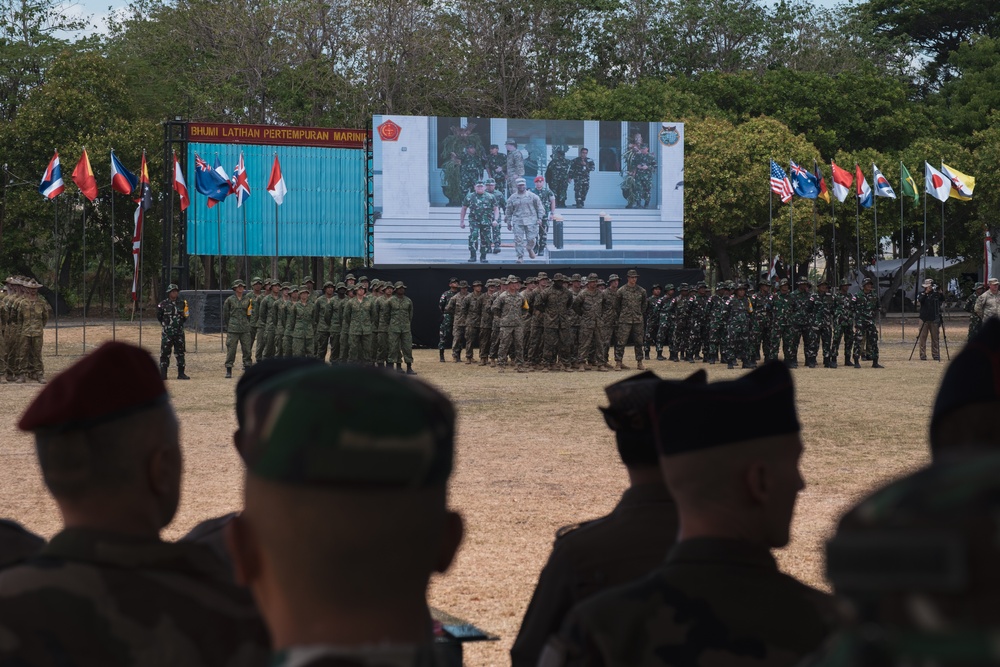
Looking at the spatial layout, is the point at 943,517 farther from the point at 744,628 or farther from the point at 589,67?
the point at 589,67

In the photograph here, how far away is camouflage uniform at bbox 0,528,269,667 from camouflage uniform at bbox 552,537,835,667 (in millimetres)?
514

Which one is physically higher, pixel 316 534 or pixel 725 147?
pixel 725 147

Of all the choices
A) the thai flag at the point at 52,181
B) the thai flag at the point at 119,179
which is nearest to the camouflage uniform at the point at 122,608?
the thai flag at the point at 52,181

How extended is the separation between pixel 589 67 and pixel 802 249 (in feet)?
38.9

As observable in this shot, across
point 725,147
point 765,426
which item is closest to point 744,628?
point 765,426

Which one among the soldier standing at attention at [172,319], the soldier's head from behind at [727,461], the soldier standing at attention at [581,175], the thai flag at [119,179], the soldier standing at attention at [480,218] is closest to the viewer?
the soldier's head from behind at [727,461]

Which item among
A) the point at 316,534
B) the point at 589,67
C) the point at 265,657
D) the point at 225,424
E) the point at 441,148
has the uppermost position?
the point at 589,67

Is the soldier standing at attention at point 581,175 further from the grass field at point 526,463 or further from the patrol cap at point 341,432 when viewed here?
the patrol cap at point 341,432

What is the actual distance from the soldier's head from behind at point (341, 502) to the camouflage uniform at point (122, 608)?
642 mm

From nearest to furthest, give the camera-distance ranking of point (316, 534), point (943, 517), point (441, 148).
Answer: point (943, 517) < point (316, 534) < point (441, 148)

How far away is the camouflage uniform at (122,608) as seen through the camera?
187 cm

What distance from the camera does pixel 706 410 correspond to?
1964 mm

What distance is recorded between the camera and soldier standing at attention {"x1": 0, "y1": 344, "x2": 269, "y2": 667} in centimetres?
189

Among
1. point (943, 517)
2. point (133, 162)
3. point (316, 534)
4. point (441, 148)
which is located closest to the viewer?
point (943, 517)
